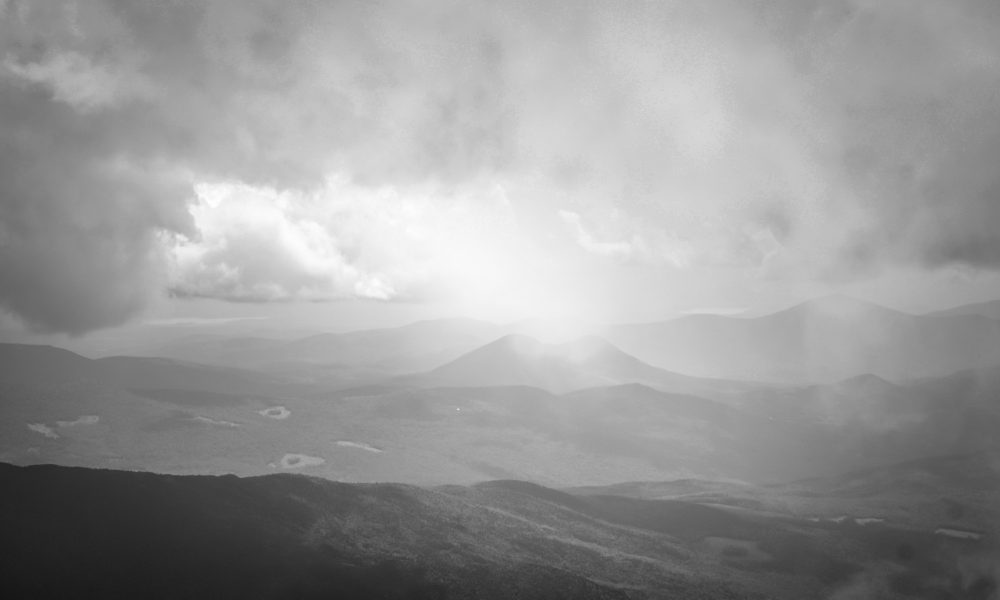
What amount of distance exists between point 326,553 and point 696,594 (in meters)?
49.3

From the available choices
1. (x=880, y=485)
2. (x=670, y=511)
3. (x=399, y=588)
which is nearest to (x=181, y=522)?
(x=399, y=588)

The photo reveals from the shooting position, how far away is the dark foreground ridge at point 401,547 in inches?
2438

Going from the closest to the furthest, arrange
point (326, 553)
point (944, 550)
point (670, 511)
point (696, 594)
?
point (326, 553), point (696, 594), point (944, 550), point (670, 511)

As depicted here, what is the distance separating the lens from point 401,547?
3034 inches

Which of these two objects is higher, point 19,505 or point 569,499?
point 19,505

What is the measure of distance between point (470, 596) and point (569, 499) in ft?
186

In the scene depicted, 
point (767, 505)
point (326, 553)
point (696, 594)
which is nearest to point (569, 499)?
point (696, 594)

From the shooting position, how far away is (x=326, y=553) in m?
69.8

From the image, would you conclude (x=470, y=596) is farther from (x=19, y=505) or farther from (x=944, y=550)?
(x=944, y=550)

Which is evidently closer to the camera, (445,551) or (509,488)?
(445,551)

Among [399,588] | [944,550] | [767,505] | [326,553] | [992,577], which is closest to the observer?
[399,588]

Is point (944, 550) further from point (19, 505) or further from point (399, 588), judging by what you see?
point (19, 505)

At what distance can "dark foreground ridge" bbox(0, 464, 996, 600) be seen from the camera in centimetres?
6194

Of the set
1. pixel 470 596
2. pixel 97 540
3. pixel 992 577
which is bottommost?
pixel 992 577
